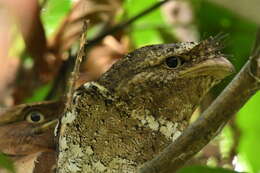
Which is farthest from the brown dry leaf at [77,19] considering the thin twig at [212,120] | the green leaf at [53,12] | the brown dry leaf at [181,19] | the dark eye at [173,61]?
the thin twig at [212,120]

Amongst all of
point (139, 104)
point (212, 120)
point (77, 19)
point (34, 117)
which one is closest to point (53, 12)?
point (77, 19)

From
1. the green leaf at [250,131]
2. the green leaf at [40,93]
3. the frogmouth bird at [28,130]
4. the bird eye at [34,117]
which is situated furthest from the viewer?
the green leaf at [40,93]

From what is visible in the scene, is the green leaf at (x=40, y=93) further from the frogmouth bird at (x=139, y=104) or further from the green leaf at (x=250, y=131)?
the frogmouth bird at (x=139, y=104)

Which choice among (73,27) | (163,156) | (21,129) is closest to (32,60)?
(73,27)

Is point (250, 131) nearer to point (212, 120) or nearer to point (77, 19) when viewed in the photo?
point (77, 19)

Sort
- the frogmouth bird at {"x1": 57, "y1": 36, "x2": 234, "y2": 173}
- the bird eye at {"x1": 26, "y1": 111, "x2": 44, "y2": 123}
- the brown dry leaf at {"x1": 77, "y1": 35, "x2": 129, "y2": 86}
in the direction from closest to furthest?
the frogmouth bird at {"x1": 57, "y1": 36, "x2": 234, "y2": 173} → the bird eye at {"x1": 26, "y1": 111, "x2": 44, "y2": 123} → the brown dry leaf at {"x1": 77, "y1": 35, "x2": 129, "y2": 86}

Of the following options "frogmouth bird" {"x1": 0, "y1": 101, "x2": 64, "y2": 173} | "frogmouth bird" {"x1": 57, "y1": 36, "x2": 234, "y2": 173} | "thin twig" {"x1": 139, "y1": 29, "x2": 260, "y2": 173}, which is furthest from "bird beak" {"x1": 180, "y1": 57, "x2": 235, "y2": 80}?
"thin twig" {"x1": 139, "y1": 29, "x2": 260, "y2": 173}

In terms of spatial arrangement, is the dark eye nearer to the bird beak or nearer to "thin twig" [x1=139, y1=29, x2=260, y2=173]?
the bird beak
